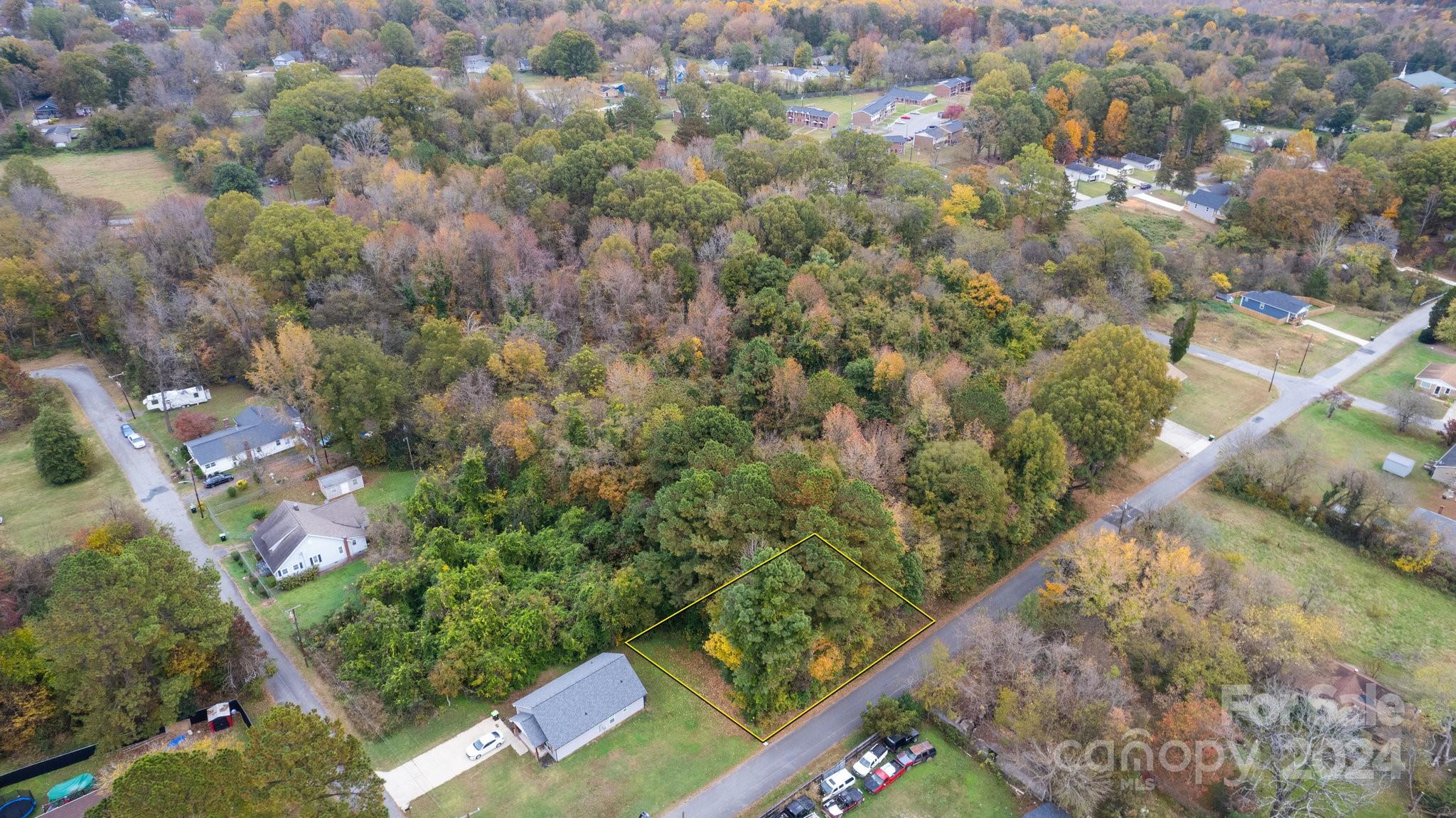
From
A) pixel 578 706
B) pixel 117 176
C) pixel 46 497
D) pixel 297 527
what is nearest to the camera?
pixel 578 706

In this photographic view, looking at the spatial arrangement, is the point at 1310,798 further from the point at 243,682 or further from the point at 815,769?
the point at 243,682

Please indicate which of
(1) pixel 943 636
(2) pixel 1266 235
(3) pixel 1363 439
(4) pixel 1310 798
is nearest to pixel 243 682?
(1) pixel 943 636

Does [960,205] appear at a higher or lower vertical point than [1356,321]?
higher

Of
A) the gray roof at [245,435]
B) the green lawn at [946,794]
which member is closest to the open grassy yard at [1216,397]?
the green lawn at [946,794]

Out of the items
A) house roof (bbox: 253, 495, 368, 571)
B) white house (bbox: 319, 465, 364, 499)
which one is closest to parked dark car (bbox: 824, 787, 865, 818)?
house roof (bbox: 253, 495, 368, 571)

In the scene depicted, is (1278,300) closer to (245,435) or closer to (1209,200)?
(1209,200)

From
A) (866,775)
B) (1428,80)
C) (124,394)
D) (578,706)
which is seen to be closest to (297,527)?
(578,706)

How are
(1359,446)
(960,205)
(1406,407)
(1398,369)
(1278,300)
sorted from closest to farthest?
(1359,446)
(1406,407)
(1398,369)
(960,205)
(1278,300)
